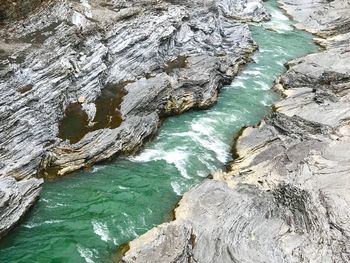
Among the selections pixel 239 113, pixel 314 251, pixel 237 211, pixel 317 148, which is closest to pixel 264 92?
pixel 239 113

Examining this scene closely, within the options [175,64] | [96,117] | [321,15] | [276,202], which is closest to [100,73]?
[96,117]

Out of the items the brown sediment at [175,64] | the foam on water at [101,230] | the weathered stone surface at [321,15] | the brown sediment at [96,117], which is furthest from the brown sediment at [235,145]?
the weathered stone surface at [321,15]

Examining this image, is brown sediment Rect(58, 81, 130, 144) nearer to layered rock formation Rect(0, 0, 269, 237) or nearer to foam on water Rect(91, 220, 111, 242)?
layered rock formation Rect(0, 0, 269, 237)

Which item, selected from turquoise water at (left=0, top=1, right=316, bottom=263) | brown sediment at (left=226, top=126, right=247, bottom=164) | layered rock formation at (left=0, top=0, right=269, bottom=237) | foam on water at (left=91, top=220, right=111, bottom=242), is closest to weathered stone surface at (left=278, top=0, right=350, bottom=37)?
layered rock formation at (left=0, top=0, right=269, bottom=237)

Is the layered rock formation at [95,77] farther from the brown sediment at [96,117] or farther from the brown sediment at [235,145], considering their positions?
the brown sediment at [235,145]

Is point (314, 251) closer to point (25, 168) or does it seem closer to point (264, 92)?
point (25, 168)

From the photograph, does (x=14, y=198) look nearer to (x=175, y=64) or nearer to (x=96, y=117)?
(x=96, y=117)
